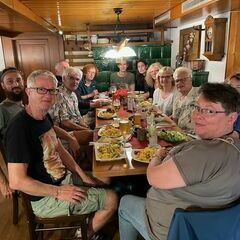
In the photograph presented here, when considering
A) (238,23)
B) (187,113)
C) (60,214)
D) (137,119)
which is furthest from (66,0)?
(60,214)

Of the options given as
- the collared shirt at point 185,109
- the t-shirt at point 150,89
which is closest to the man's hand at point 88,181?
the collared shirt at point 185,109

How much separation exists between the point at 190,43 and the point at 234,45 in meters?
1.40

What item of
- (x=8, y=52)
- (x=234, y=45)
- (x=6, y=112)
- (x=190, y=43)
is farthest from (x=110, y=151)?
(x=8, y=52)

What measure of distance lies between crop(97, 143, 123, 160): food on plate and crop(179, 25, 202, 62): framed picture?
8.93 ft

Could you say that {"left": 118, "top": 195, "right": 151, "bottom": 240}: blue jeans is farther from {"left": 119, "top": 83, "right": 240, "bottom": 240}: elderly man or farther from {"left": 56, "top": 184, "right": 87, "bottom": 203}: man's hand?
{"left": 56, "top": 184, "right": 87, "bottom": 203}: man's hand

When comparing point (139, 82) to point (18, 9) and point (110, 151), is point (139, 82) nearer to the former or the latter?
point (18, 9)

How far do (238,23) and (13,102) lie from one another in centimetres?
261

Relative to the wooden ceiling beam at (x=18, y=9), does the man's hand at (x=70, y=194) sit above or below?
below

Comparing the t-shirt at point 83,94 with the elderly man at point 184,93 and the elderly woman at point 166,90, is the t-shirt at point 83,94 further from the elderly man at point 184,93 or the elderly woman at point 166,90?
the elderly man at point 184,93

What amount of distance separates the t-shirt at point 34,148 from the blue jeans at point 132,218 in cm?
48

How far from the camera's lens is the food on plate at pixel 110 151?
164cm

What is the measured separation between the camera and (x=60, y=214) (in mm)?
1537

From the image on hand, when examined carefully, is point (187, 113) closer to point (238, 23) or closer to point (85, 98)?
point (238, 23)

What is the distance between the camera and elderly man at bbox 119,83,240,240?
104 centimetres
